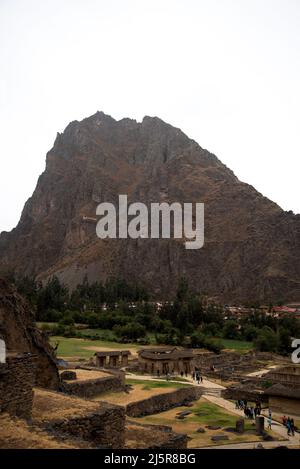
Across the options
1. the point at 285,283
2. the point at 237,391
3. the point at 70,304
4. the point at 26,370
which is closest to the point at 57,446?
the point at 26,370

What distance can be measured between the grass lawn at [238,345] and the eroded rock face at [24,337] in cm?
6804

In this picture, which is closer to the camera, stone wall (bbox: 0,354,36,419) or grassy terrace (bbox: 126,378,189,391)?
stone wall (bbox: 0,354,36,419)

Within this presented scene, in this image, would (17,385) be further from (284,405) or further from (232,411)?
(284,405)

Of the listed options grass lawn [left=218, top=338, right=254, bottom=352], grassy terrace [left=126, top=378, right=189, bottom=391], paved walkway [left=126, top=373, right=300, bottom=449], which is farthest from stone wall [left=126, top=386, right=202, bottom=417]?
grass lawn [left=218, top=338, right=254, bottom=352]

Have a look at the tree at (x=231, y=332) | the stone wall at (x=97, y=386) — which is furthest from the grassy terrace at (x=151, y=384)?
the tree at (x=231, y=332)

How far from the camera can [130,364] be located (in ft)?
183

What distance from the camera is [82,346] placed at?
68.9 m

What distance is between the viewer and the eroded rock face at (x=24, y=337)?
61.8 ft

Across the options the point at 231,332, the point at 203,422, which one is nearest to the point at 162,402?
the point at 203,422

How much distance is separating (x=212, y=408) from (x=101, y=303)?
9827 centimetres

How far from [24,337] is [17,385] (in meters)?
7.67

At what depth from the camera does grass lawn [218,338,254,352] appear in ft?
282

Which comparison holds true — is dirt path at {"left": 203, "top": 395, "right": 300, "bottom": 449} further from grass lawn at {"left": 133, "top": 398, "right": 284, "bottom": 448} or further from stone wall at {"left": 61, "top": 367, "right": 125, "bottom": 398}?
stone wall at {"left": 61, "top": 367, "right": 125, "bottom": 398}

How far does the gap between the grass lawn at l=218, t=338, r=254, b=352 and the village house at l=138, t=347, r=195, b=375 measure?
29.0 m
